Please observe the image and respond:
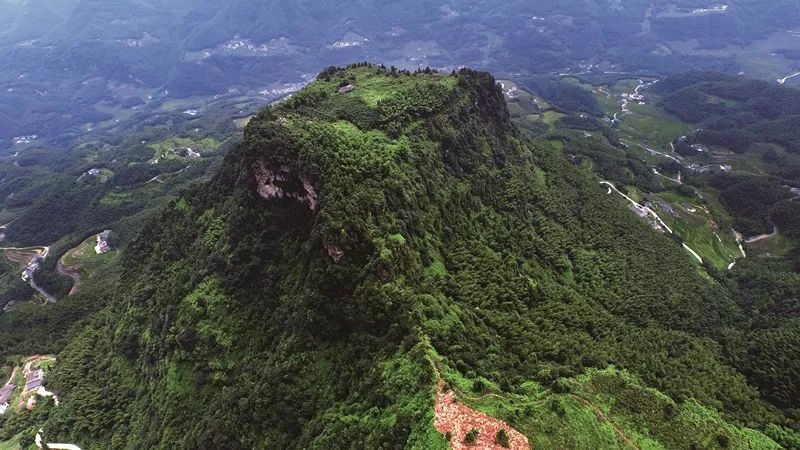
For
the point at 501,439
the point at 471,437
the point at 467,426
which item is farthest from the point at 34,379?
the point at 501,439

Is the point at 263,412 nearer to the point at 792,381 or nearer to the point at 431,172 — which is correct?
the point at 431,172

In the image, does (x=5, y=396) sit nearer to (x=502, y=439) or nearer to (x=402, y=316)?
(x=402, y=316)

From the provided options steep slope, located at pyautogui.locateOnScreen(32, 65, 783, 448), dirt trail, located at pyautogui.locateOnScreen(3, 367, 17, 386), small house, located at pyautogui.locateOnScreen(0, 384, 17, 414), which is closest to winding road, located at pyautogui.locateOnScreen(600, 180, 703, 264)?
steep slope, located at pyautogui.locateOnScreen(32, 65, 783, 448)

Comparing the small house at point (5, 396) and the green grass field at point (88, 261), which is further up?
the small house at point (5, 396)

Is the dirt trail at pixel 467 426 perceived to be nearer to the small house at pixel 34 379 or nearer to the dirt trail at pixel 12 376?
the small house at pixel 34 379

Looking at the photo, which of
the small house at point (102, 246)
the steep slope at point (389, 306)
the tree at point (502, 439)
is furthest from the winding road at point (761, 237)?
the small house at point (102, 246)

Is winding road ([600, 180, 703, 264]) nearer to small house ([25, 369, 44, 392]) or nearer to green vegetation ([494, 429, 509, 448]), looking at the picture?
green vegetation ([494, 429, 509, 448])
